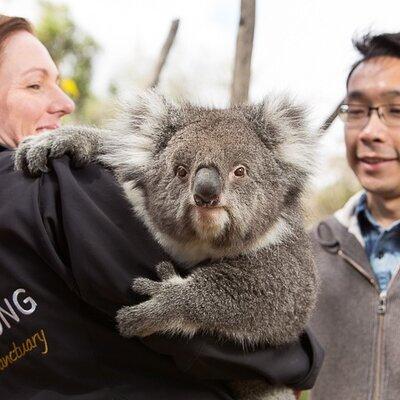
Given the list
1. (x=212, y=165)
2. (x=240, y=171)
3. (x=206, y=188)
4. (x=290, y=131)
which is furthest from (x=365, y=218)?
(x=206, y=188)

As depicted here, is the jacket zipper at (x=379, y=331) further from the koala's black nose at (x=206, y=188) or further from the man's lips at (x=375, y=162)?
the koala's black nose at (x=206, y=188)

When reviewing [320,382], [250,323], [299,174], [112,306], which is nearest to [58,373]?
[112,306]

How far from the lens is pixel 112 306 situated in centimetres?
178

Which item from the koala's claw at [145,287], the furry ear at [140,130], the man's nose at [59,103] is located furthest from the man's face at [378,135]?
the koala's claw at [145,287]

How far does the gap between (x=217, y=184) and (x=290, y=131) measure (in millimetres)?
466

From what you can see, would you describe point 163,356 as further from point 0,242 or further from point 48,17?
point 48,17

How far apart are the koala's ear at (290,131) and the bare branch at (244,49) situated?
105 cm

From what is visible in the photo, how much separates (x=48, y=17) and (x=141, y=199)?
628 inches

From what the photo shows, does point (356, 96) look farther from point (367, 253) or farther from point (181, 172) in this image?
point (181, 172)

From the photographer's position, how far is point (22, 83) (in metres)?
2.37

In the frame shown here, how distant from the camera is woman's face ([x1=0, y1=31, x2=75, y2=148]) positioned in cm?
235

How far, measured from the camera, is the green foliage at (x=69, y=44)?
55.0 ft

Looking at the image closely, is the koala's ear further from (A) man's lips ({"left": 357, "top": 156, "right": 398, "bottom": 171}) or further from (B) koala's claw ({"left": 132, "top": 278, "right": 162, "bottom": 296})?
(A) man's lips ({"left": 357, "top": 156, "right": 398, "bottom": 171})

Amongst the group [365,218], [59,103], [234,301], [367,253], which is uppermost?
[59,103]
